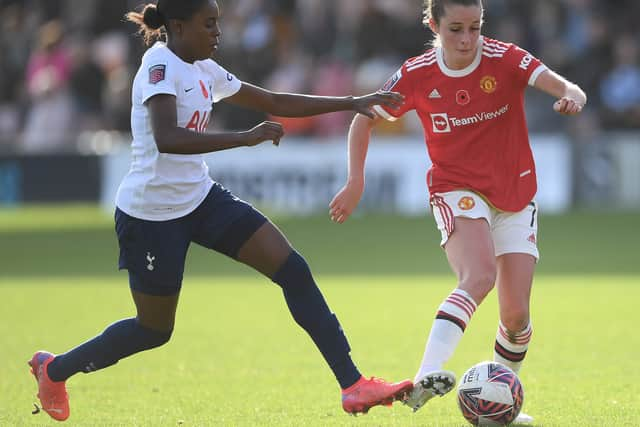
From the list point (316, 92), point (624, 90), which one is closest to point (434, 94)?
point (624, 90)

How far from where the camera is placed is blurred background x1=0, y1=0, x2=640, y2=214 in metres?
20.0

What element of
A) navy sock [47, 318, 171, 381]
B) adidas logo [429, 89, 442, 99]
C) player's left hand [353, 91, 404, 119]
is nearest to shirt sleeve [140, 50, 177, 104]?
player's left hand [353, 91, 404, 119]

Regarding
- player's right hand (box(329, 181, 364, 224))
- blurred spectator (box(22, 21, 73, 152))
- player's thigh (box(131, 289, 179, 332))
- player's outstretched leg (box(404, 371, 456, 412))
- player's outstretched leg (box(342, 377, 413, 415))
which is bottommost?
blurred spectator (box(22, 21, 73, 152))

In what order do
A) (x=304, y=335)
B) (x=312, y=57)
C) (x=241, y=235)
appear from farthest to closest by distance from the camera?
1. (x=312, y=57)
2. (x=304, y=335)
3. (x=241, y=235)

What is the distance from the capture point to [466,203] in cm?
671

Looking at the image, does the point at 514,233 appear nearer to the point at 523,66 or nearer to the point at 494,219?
the point at 494,219

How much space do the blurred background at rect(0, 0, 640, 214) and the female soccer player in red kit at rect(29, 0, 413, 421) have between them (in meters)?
13.5

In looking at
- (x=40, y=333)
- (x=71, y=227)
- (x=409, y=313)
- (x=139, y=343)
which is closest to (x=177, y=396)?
(x=139, y=343)

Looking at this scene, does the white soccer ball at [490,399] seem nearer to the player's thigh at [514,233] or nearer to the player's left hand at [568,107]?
the player's thigh at [514,233]

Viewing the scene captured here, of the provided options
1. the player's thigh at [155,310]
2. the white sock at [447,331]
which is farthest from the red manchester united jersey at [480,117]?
the player's thigh at [155,310]

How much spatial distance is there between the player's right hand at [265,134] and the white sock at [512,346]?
1.73 m

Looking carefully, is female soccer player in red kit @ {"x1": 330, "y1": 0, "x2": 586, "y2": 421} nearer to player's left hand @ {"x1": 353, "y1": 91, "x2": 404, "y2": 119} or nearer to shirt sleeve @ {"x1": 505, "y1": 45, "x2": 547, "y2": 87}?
shirt sleeve @ {"x1": 505, "y1": 45, "x2": 547, "y2": 87}

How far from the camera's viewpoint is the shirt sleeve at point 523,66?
6.69 m

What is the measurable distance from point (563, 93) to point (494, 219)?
79cm
